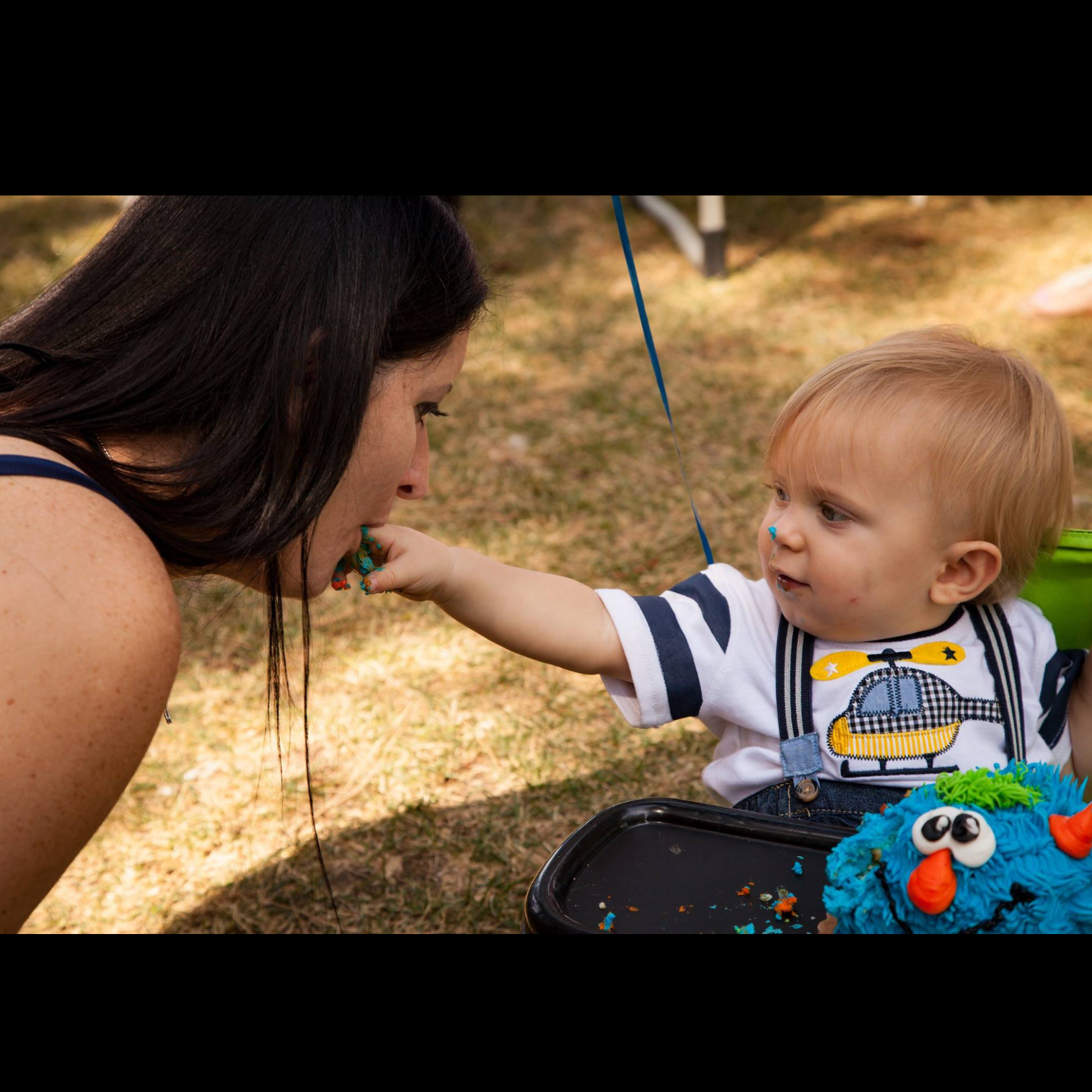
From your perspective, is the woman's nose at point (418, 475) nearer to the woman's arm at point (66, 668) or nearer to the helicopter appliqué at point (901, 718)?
the woman's arm at point (66, 668)

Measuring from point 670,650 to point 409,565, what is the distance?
1.22 ft

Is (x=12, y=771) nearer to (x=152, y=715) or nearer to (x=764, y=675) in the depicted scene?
(x=152, y=715)

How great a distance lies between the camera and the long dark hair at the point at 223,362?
1.28 meters

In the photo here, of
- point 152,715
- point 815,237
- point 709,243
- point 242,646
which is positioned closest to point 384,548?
point 152,715

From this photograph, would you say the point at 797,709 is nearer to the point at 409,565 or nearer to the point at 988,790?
the point at 988,790

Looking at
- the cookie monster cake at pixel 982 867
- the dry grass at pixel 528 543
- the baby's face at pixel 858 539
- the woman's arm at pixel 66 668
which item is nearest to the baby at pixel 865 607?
the baby's face at pixel 858 539

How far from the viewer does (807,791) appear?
1.48 m

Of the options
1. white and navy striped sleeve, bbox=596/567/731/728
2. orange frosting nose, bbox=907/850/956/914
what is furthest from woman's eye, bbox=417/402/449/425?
orange frosting nose, bbox=907/850/956/914

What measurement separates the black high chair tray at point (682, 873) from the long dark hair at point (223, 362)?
531 millimetres

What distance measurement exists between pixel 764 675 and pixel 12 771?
931 millimetres

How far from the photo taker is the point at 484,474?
11.0ft

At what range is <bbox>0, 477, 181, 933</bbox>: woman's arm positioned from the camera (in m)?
1.08

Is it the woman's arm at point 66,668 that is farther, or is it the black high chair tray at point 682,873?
the black high chair tray at point 682,873

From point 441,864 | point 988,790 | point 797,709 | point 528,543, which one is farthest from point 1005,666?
point 528,543
